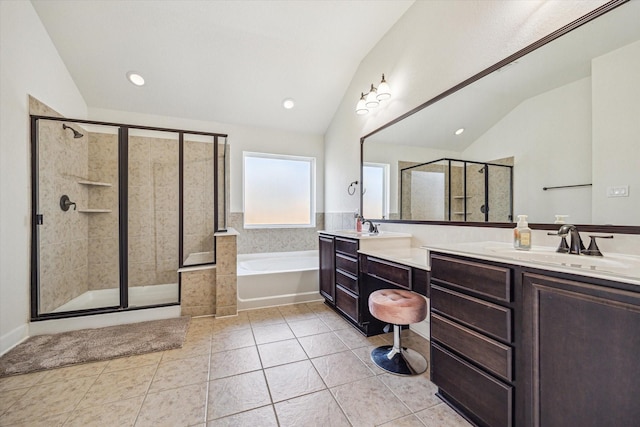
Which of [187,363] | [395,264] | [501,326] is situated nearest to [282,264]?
[187,363]

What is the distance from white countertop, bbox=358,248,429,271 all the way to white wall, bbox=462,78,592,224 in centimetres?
66

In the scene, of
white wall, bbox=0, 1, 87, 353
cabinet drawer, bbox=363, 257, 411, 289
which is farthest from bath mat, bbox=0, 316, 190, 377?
cabinet drawer, bbox=363, 257, 411, 289

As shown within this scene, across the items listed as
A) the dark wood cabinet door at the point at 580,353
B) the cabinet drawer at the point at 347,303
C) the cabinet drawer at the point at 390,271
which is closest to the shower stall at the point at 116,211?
the cabinet drawer at the point at 347,303

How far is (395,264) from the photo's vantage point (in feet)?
6.22

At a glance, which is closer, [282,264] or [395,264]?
[395,264]

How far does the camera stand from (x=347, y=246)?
251 centimetres

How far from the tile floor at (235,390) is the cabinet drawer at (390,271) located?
626mm

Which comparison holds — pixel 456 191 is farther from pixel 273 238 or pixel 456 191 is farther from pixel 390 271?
pixel 273 238

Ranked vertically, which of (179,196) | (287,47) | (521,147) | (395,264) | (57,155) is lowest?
(395,264)

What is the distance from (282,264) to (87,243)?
95.7 inches

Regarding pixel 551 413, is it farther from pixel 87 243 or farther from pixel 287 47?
pixel 87 243

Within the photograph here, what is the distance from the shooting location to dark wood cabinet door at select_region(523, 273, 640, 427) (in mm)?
797

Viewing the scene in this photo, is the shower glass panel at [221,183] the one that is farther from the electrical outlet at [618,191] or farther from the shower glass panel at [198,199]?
the electrical outlet at [618,191]

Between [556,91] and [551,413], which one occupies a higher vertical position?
[556,91]
